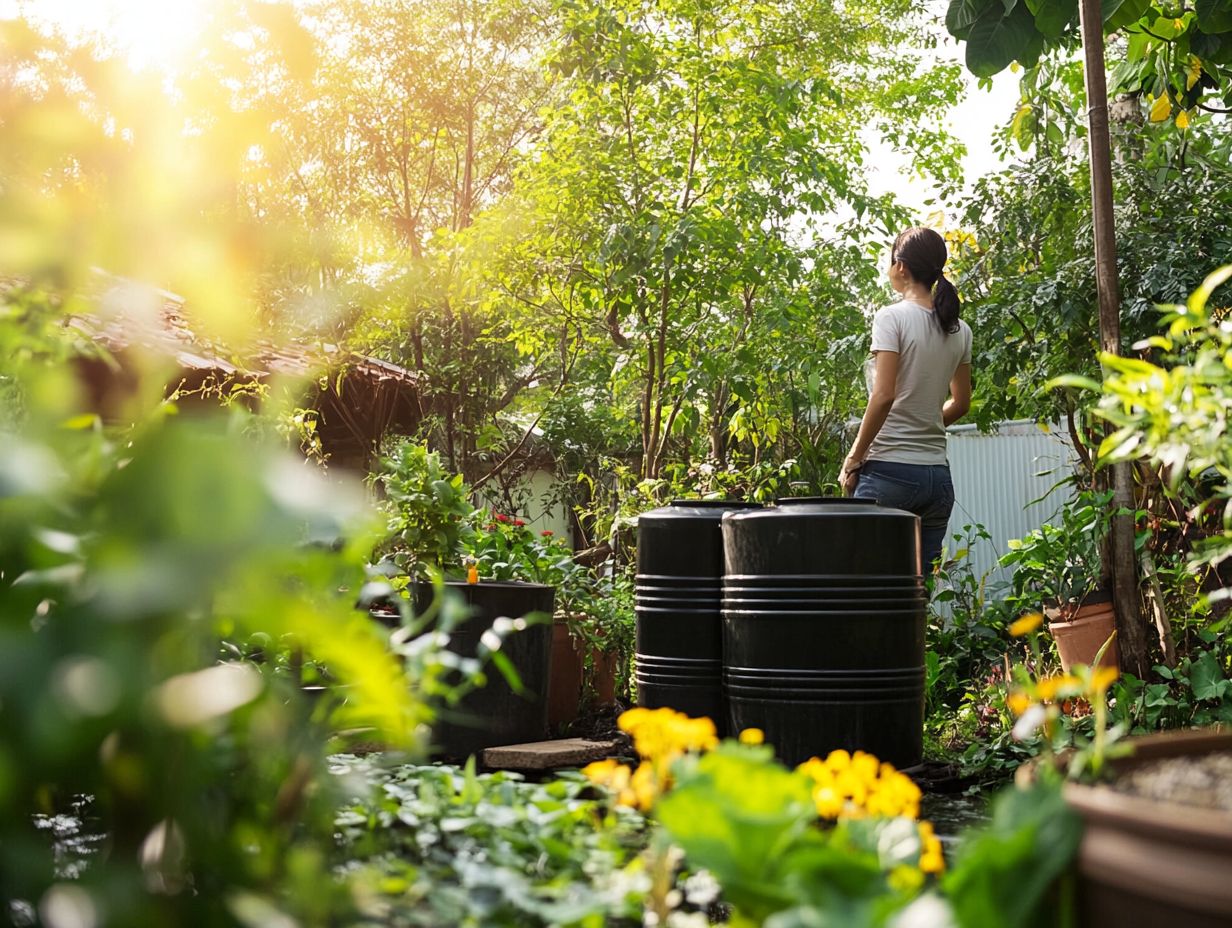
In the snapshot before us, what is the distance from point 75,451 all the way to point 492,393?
1039 cm

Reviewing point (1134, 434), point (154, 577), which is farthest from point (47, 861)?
point (1134, 434)

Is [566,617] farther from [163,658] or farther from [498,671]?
[163,658]

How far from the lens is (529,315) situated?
843cm

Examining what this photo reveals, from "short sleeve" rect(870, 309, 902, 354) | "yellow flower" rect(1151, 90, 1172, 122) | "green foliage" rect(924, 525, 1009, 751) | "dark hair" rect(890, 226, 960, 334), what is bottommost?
"green foliage" rect(924, 525, 1009, 751)

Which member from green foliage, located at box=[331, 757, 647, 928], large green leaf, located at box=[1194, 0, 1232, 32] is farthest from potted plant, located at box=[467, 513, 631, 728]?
large green leaf, located at box=[1194, 0, 1232, 32]

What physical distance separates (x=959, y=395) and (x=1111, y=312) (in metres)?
0.75

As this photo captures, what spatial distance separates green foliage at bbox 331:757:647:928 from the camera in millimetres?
1005

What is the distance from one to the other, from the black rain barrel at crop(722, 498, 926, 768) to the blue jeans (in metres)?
0.87

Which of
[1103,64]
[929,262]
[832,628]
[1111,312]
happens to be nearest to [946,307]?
[929,262]

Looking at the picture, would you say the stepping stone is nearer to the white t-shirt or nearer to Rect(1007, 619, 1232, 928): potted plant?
the white t-shirt

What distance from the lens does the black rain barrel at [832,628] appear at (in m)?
2.88

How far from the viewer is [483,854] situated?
117cm

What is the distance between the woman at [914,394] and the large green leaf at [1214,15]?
3.91 ft

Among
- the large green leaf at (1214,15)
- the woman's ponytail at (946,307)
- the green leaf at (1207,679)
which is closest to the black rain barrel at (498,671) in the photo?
the woman's ponytail at (946,307)
